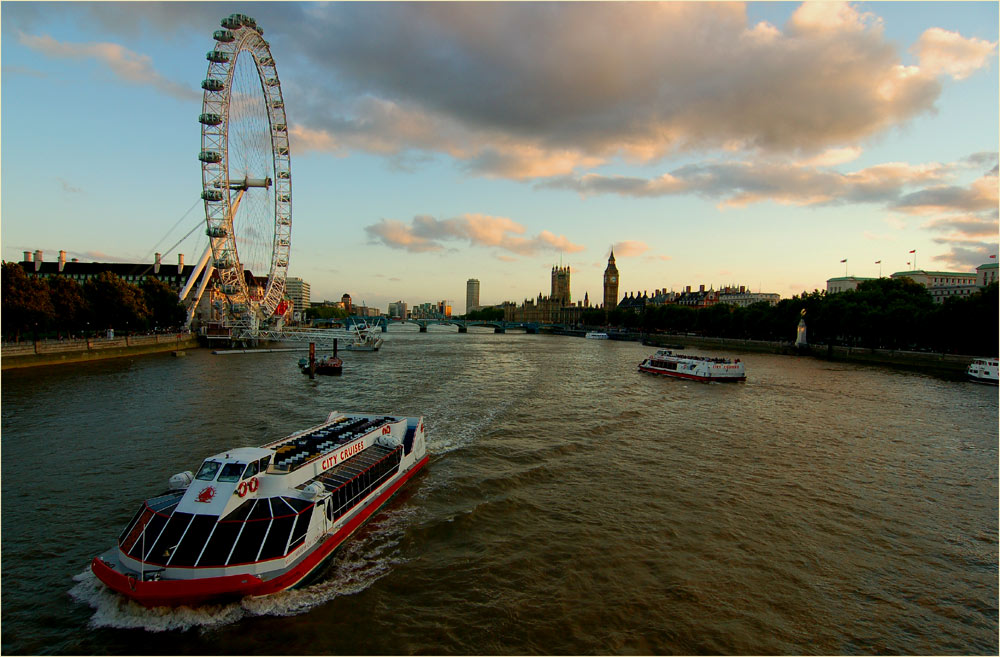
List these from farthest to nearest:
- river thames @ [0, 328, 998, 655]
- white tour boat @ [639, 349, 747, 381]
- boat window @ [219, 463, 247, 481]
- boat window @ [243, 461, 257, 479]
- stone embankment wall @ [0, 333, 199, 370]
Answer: white tour boat @ [639, 349, 747, 381]
stone embankment wall @ [0, 333, 199, 370]
boat window @ [243, 461, 257, 479]
boat window @ [219, 463, 247, 481]
river thames @ [0, 328, 998, 655]

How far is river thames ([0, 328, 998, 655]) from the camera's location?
11352mm

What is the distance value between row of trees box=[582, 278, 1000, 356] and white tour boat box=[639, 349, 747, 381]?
36.4 meters

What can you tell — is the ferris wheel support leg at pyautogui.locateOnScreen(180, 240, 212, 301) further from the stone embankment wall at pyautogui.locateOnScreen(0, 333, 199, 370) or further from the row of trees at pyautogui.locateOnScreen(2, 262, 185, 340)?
the stone embankment wall at pyautogui.locateOnScreen(0, 333, 199, 370)

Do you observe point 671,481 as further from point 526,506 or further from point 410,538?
point 410,538

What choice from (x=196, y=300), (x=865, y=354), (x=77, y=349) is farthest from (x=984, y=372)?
(x=196, y=300)

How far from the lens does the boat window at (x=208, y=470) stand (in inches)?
496

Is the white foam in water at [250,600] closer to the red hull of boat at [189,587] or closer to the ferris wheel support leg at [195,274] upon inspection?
the red hull of boat at [189,587]

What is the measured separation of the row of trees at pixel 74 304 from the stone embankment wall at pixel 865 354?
10770cm

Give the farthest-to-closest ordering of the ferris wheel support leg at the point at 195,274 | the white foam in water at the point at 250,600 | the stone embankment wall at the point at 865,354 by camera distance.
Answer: the ferris wheel support leg at the point at 195,274 < the stone embankment wall at the point at 865,354 < the white foam in water at the point at 250,600

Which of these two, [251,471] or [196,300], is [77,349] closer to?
[196,300]

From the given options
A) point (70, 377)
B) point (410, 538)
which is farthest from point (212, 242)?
point (410, 538)

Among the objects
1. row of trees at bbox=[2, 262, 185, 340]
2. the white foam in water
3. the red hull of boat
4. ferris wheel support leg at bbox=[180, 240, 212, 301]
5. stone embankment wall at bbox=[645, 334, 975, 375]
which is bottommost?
the white foam in water

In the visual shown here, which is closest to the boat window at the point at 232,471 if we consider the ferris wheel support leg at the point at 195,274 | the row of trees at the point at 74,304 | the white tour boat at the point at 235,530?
the white tour boat at the point at 235,530

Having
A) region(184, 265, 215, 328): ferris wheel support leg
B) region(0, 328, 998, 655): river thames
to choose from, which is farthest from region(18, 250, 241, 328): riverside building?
region(0, 328, 998, 655): river thames
